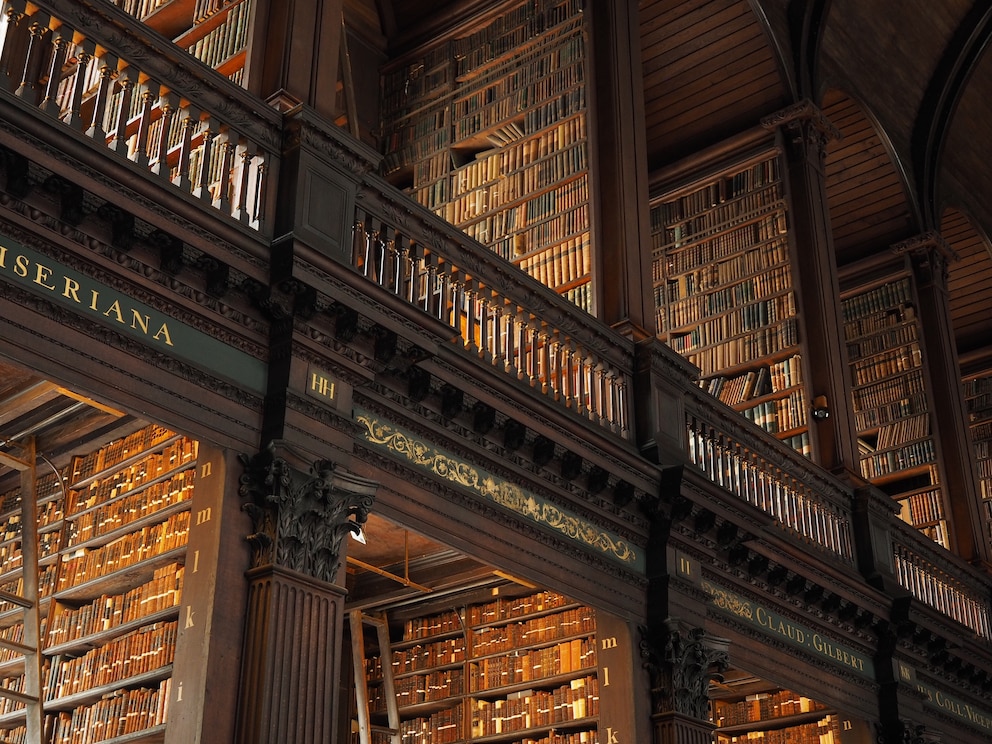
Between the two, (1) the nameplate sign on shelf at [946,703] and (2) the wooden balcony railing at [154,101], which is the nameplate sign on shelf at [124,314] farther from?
(1) the nameplate sign on shelf at [946,703]

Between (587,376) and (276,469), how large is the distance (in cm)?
241

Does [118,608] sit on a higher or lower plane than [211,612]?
higher

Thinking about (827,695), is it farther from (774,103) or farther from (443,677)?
(774,103)

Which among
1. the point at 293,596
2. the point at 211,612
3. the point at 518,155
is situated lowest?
the point at 211,612

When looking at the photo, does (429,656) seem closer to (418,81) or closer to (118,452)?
(118,452)

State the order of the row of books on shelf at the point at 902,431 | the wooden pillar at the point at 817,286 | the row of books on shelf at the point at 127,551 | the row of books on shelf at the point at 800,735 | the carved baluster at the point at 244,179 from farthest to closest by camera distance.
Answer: the row of books on shelf at the point at 902,431, the wooden pillar at the point at 817,286, the row of books on shelf at the point at 800,735, the row of books on shelf at the point at 127,551, the carved baluster at the point at 244,179

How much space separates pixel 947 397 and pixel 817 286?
246 centimetres

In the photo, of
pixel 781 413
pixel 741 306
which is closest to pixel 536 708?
pixel 781 413

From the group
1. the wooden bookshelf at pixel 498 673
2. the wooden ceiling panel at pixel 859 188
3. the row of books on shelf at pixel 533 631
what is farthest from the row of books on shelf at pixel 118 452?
the wooden ceiling panel at pixel 859 188

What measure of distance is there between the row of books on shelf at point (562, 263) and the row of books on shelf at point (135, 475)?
2.64 m

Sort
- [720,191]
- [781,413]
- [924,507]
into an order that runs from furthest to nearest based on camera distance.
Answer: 1. [924,507]
2. [720,191]
3. [781,413]

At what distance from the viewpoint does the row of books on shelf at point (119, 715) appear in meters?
5.34

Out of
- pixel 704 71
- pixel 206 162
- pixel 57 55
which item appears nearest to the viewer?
pixel 57 55

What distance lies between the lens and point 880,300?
11836mm
